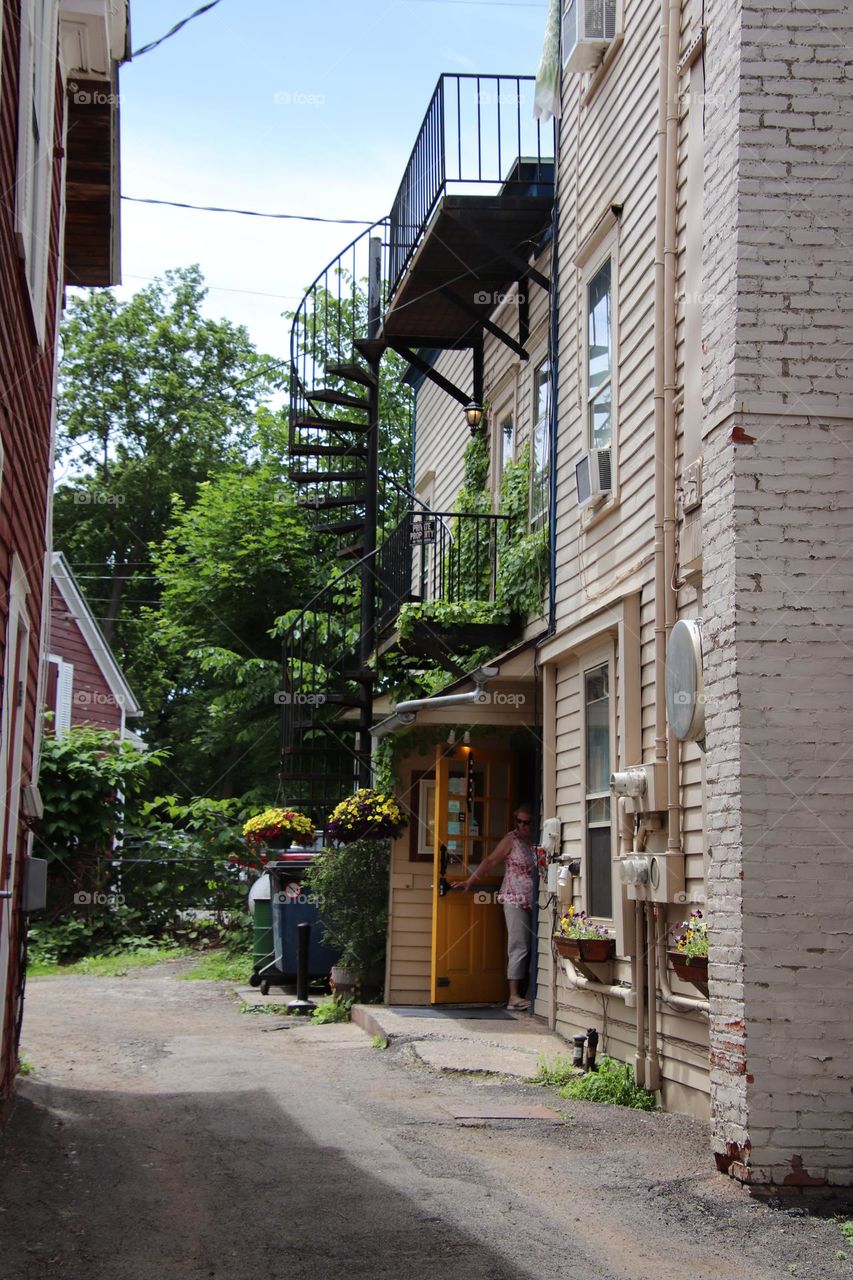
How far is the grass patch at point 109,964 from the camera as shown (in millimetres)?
16500

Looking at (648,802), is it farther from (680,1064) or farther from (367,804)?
(367,804)

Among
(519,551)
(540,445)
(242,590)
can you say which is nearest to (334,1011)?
(519,551)

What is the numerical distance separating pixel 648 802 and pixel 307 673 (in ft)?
53.6

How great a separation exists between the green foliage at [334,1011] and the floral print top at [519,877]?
6.10 feet

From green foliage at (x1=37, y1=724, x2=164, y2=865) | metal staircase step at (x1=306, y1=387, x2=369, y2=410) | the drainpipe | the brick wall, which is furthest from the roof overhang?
the brick wall

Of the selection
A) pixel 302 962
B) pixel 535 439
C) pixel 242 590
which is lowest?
pixel 302 962

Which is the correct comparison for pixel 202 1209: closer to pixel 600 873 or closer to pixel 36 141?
pixel 600 873

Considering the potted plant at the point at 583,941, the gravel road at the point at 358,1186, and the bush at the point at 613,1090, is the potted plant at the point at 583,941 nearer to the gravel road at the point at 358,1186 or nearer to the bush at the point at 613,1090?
the bush at the point at 613,1090

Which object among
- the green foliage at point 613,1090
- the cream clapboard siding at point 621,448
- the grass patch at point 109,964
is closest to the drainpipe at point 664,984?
the cream clapboard siding at point 621,448

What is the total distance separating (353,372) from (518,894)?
23.3 feet

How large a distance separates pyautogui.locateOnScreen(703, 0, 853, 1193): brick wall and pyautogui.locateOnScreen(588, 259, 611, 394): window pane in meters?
3.27

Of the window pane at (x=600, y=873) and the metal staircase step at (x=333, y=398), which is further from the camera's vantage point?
the metal staircase step at (x=333, y=398)

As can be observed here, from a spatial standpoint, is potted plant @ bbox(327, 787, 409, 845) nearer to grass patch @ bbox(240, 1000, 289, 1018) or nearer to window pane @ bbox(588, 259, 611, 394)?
grass patch @ bbox(240, 1000, 289, 1018)

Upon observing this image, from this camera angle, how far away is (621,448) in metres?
9.41
